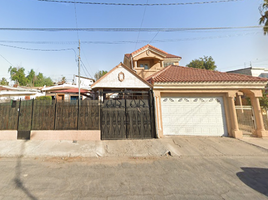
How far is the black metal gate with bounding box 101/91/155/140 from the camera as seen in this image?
21.5ft

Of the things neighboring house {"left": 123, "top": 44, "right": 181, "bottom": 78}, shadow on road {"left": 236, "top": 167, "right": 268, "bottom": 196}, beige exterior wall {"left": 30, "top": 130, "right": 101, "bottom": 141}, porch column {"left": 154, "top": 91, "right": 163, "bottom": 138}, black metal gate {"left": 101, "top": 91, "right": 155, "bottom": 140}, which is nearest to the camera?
shadow on road {"left": 236, "top": 167, "right": 268, "bottom": 196}

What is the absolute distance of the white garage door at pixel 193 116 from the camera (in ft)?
24.6

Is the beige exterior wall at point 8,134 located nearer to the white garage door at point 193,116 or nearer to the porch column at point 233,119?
the white garage door at point 193,116

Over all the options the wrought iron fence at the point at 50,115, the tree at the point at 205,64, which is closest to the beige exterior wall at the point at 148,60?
the wrought iron fence at the point at 50,115

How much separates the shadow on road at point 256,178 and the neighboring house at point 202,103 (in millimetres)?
3576

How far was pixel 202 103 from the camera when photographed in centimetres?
783

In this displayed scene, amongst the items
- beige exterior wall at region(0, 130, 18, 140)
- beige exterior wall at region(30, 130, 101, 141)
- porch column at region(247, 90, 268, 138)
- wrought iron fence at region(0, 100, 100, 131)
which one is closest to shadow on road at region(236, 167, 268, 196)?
porch column at region(247, 90, 268, 138)

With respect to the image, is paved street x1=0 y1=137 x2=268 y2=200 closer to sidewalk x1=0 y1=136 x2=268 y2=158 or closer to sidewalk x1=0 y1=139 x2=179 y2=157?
sidewalk x1=0 y1=136 x2=268 y2=158

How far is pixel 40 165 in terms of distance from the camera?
13.7ft

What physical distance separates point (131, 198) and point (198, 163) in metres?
3.17

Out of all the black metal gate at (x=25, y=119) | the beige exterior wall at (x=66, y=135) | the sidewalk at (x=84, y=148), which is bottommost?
the sidewalk at (x=84, y=148)

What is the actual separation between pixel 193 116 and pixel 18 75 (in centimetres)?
4910

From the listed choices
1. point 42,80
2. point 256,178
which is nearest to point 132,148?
point 256,178

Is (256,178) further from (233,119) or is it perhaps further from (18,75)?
(18,75)
